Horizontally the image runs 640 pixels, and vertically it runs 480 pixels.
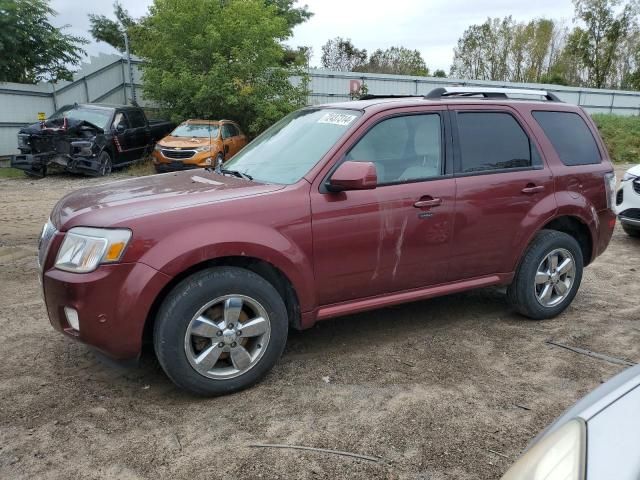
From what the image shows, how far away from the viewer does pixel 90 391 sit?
3475 mm

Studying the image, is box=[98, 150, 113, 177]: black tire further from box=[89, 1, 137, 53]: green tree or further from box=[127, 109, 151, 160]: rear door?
box=[89, 1, 137, 53]: green tree

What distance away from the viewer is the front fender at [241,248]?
312cm

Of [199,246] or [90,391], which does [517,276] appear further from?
[90,391]

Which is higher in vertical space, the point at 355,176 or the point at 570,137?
the point at 570,137

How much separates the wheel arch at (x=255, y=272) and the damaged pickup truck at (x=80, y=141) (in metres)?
11.6

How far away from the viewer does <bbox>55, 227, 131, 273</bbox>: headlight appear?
3.04 metres

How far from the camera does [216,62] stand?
17672mm

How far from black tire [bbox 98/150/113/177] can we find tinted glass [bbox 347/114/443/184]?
1166cm

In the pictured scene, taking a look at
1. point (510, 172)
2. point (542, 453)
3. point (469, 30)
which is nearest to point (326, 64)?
point (469, 30)

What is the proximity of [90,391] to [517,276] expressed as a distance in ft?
10.8

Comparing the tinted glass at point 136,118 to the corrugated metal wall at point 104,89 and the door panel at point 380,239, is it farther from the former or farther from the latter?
the door panel at point 380,239

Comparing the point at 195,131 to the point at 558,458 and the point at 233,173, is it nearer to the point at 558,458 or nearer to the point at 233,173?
the point at 233,173

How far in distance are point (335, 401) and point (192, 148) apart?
39.4ft

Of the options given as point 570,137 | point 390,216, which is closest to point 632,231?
point 570,137
